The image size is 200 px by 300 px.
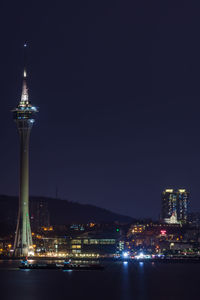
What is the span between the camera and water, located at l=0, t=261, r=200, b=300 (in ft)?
341

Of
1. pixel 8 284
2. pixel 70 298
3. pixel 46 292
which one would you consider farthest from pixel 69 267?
pixel 70 298

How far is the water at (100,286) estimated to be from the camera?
103812 mm

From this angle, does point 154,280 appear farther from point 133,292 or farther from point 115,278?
point 133,292

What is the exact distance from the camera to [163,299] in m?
98.6

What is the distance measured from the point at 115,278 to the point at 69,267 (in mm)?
32074

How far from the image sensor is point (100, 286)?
385 feet

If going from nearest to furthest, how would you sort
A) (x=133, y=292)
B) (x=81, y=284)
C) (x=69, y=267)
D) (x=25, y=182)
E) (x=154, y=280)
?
1. (x=133, y=292)
2. (x=81, y=284)
3. (x=154, y=280)
4. (x=69, y=267)
5. (x=25, y=182)

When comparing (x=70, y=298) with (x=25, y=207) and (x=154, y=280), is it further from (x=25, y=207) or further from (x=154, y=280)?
(x=25, y=207)

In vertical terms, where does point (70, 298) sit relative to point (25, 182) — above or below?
below

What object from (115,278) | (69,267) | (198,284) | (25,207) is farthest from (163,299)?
(25,207)

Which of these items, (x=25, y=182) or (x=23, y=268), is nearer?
(x=23, y=268)

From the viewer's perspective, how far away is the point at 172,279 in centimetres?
13412

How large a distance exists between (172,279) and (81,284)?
1937cm

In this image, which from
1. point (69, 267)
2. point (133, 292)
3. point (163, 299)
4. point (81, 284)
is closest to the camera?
point (163, 299)
